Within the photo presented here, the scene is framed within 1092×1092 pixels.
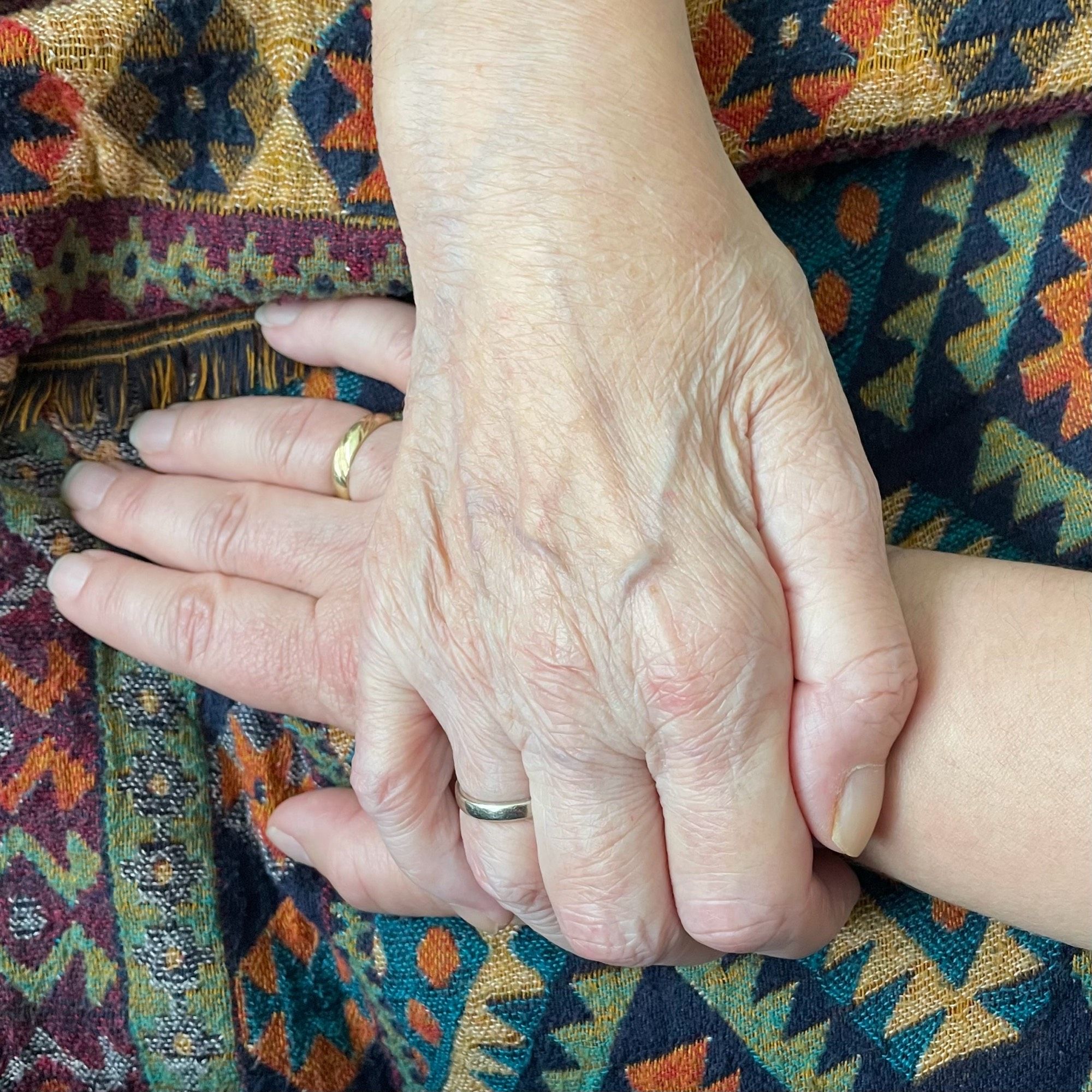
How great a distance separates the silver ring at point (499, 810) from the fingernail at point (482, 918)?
0.13 m

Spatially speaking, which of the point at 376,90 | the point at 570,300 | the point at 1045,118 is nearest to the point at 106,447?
→ the point at 376,90

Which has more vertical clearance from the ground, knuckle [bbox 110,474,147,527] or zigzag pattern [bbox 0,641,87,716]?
knuckle [bbox 110,474,147,527]

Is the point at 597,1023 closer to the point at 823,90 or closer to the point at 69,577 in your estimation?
the point at 69,577

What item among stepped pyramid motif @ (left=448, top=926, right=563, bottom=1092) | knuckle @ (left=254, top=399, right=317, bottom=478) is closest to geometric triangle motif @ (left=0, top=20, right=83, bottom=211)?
knuckle @ (left=254, top=399, right=317, bottom=478)

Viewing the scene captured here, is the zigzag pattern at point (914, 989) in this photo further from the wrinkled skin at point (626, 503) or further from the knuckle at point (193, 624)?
the knuckle at point (193, 624)

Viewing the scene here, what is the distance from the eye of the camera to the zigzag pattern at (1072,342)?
798 millimetres

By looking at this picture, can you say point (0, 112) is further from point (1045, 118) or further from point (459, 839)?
point (1045, 118)

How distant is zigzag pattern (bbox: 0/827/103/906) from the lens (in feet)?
3.13

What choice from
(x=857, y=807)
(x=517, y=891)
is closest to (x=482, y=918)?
(x=517, y=891)

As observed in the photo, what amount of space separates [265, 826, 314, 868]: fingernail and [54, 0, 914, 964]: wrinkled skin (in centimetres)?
31

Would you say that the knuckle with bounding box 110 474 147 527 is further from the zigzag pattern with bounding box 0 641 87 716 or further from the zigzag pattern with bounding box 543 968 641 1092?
the zigzag pattern with bounding box 543 968 641 1092

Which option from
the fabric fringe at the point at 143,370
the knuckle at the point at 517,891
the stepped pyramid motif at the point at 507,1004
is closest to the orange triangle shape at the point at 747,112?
the fabric fringe at the point at 143,370

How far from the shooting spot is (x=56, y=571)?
1.03 m

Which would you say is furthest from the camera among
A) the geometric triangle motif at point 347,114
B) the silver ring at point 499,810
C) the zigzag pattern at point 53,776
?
the zigzag pattern at point 53,776
